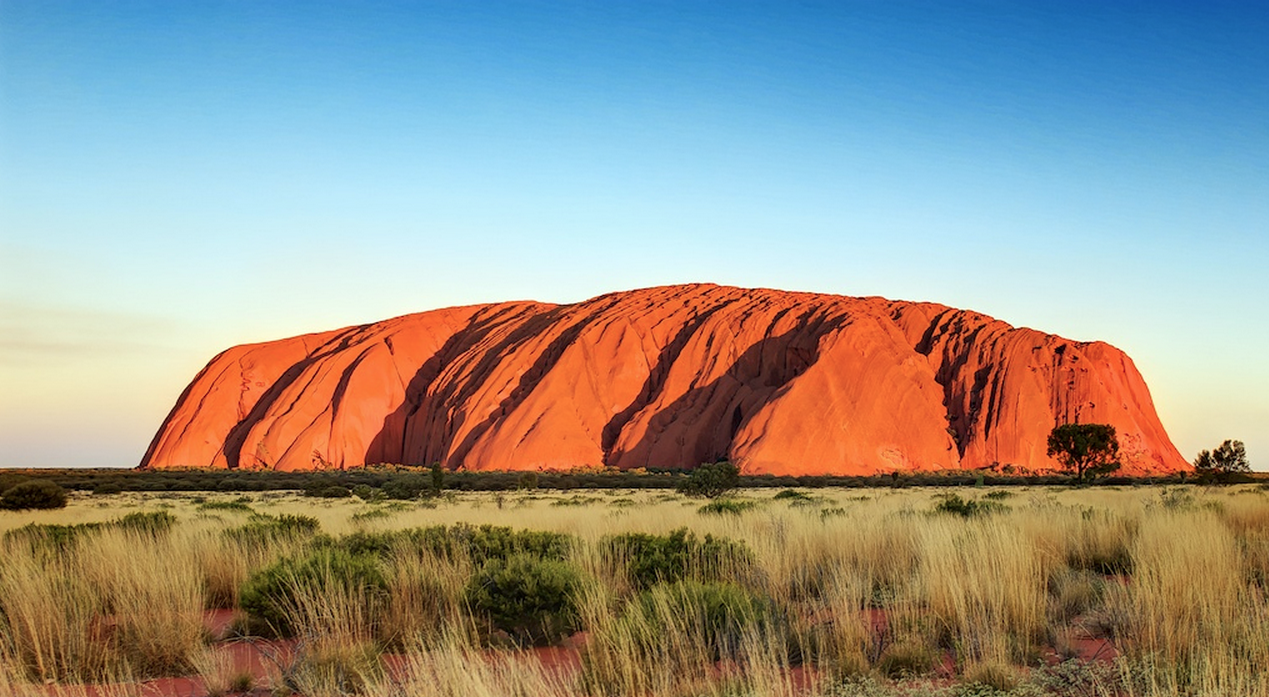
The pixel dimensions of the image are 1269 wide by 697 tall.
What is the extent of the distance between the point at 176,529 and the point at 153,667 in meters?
7.73

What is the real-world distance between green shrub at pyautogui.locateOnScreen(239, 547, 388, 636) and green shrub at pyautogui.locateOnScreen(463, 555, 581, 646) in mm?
996

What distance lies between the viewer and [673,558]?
9.00 metres

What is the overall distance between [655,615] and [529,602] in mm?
1541

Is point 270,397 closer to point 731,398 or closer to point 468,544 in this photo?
point 731,398

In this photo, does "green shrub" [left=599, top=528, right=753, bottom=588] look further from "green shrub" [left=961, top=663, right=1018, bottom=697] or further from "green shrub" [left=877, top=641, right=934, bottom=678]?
"green shrub" [left=961, top=663, right=1018, bottom=697]

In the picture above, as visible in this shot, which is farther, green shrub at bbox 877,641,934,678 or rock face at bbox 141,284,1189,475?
rock face at bbox 141,284,1189,475

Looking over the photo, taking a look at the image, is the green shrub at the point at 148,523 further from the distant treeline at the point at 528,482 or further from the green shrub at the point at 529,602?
the distant treeline at the point at 528,482

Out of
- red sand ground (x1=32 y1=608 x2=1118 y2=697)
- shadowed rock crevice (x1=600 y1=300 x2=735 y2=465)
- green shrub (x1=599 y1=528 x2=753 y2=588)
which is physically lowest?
red sand ground (x1=32 y1=608 x2=1118 y2=697)

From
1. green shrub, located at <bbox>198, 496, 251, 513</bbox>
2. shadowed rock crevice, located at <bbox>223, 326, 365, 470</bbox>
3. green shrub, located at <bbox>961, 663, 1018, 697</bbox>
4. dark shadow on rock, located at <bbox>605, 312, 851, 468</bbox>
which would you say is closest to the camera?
green shrub, located at <bbox>961, 663, 1018, 697</bbox>

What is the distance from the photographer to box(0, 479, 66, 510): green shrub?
25.7 meters

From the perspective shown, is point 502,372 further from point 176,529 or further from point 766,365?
point 176,529

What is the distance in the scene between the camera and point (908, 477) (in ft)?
206

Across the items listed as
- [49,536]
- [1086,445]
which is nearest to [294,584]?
[49,536]

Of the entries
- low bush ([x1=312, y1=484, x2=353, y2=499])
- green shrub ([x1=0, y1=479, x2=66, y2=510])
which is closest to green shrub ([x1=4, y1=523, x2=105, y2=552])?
green shrub ([x1=0, y1=479, x2=66, y2=510])
